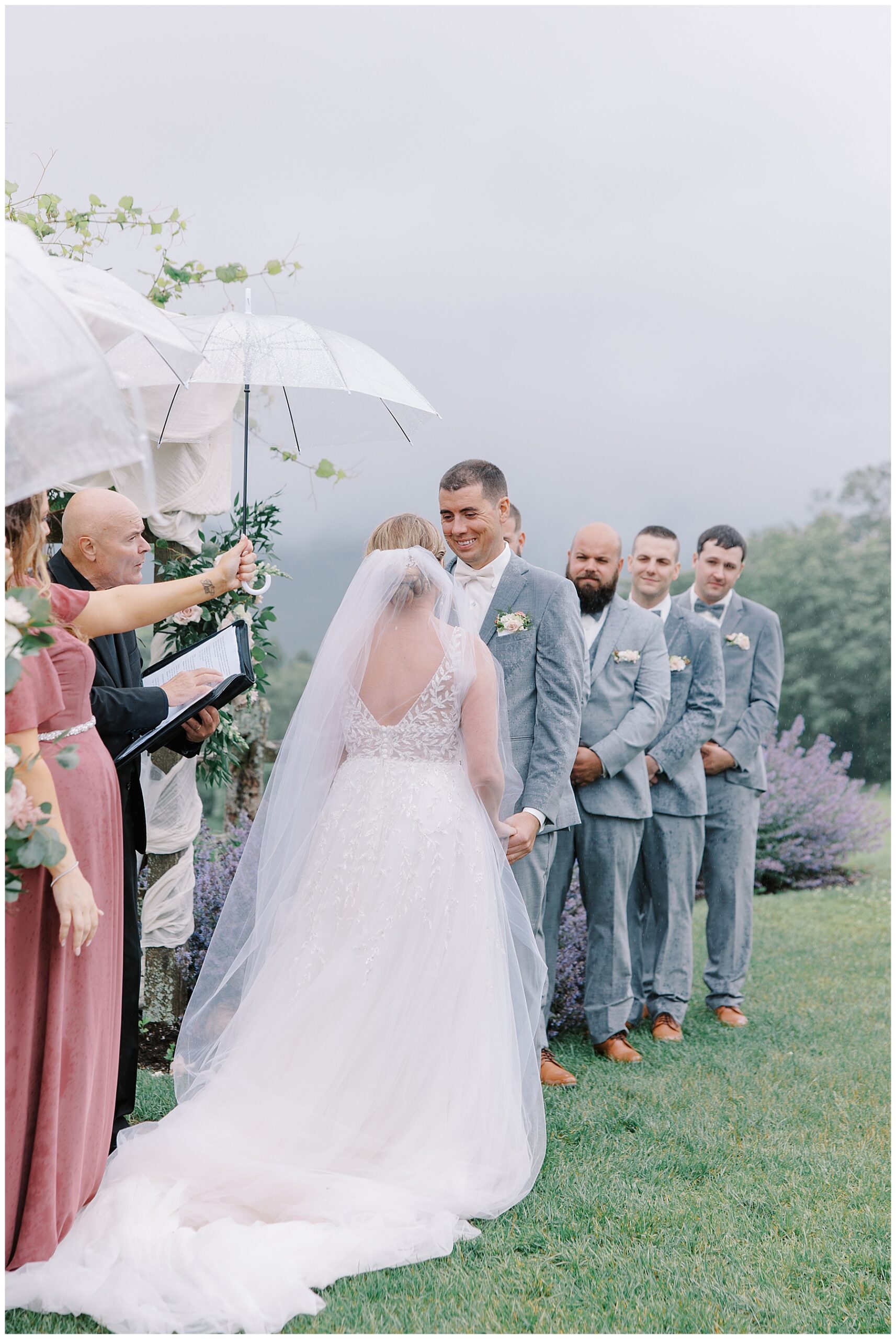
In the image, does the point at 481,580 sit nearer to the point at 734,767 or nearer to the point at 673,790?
the point at 673,790

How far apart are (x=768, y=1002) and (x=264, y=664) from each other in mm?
3533

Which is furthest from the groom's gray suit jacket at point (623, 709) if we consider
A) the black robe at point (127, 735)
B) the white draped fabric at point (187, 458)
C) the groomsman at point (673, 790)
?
the black robe at point (127, 735)

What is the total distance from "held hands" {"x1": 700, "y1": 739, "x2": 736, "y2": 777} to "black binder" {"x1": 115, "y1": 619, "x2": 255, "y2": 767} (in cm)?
280

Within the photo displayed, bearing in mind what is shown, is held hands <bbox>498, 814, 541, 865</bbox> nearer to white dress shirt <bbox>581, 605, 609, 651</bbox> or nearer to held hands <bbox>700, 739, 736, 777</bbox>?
white dress shirt <bbox>581, 605, 609, 651</bbox>

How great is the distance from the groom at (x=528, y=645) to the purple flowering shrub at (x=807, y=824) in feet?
23.7

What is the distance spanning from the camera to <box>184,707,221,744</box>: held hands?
3.74m

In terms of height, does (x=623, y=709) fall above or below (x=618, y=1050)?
above

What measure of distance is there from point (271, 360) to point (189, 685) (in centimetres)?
124

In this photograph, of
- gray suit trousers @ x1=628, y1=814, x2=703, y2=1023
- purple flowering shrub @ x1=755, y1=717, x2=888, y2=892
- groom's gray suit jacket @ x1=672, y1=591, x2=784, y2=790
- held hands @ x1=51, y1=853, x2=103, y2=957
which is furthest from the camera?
purple flowering shrub @ x1=755, y1=717, x2=888, y2=892

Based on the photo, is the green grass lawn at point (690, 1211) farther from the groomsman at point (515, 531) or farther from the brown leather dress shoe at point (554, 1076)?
the groomsman at point (515, 531)

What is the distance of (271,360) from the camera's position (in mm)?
3764

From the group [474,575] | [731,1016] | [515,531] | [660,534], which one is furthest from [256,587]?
[731,1016]

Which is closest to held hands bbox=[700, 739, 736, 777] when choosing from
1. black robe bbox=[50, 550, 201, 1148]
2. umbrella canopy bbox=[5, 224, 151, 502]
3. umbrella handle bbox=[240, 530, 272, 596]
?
umbrella handle bbox=[240, 530, 272, 596]

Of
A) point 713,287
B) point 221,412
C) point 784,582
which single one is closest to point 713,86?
point 713,287
